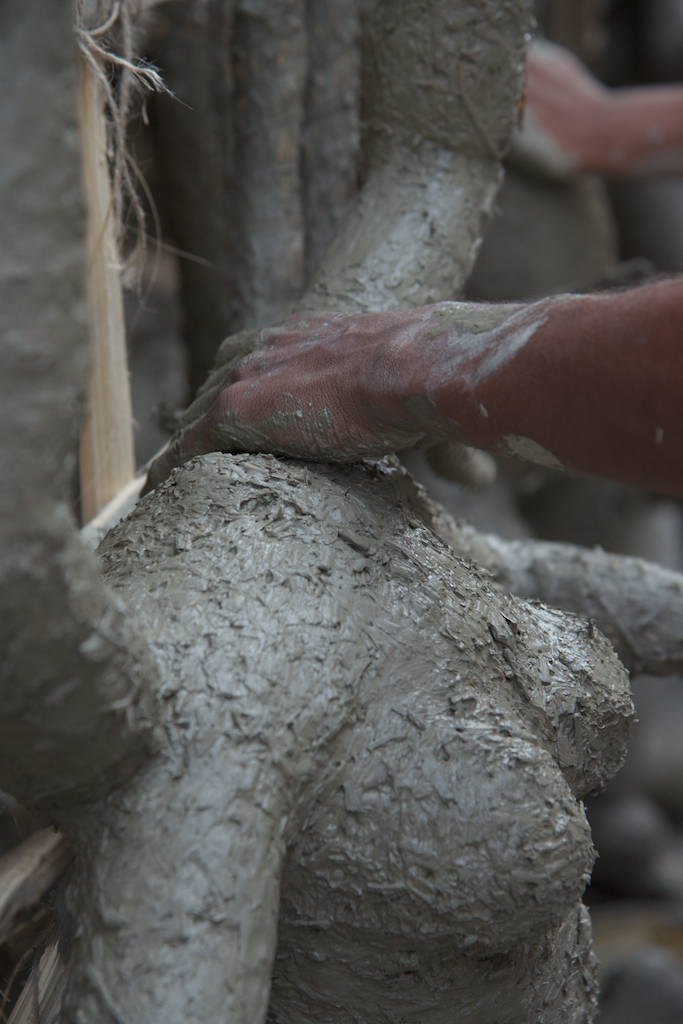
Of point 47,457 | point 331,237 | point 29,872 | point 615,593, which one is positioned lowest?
point 615,593

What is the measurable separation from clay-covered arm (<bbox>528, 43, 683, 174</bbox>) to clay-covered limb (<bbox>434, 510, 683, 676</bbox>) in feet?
4.17

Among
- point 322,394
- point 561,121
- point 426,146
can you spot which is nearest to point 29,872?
point 322,394

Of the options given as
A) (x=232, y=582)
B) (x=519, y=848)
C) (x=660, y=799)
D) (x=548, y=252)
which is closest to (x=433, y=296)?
(x=232, y=582)

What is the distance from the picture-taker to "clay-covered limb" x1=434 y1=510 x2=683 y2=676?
1.06 m

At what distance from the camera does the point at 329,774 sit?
22.1 inches

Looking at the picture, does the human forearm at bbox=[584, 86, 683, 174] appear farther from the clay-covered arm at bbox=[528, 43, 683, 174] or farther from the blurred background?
the blurred background

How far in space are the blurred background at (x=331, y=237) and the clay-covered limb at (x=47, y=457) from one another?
1.10ft

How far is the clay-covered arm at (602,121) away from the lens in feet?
6.62

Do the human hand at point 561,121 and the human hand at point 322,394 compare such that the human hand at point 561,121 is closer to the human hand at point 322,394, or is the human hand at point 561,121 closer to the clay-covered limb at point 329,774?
the human hand at point 322,394

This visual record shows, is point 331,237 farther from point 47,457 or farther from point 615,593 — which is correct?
point 47,457

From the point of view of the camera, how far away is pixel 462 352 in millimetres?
594

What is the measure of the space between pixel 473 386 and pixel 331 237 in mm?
912

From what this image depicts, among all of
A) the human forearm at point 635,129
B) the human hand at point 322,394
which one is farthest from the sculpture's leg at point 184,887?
the human forearm at point 635,129

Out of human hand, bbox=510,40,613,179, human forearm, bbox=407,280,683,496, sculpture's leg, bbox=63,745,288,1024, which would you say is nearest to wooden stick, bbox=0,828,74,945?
sculpture's leg, bbox=63,745,288,1024
